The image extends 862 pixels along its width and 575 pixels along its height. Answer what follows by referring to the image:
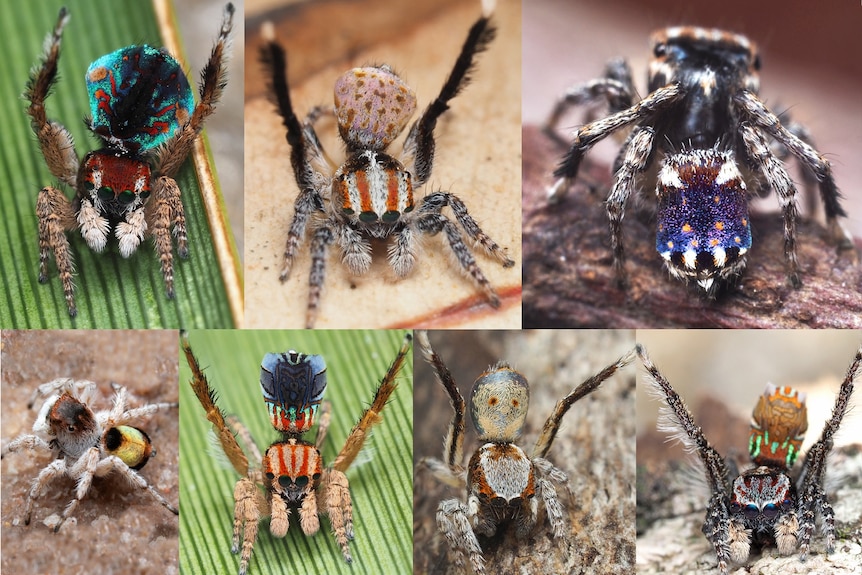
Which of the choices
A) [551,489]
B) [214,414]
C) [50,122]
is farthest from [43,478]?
[551,489]

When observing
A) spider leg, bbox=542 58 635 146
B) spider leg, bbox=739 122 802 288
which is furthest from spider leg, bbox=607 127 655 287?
spider leg, bbox=739 122 802 288

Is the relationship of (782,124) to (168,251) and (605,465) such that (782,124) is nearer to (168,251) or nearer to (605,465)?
(605,465)

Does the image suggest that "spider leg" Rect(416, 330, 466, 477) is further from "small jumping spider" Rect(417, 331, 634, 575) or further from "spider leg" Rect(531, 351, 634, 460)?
"spider leg" Rect(531, 351, 634, 460)

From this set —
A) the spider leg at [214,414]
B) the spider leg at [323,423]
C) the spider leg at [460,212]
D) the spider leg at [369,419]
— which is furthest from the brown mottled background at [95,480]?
the spider leg at [460,212]

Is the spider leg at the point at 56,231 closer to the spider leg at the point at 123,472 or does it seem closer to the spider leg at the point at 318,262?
the spider leg at the point at 123,472

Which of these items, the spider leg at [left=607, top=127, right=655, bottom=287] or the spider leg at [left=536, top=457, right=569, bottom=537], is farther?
the spider leg at [left=607, top=127, right=655, bottom=287]
